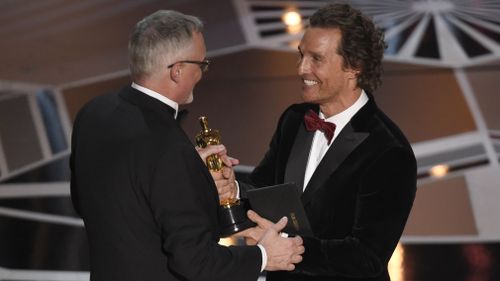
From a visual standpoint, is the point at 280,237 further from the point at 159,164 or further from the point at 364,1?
the point at 364,1

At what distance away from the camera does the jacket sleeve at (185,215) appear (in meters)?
2.16

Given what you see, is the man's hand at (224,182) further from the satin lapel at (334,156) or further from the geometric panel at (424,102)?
the geometric panel at (424,102)

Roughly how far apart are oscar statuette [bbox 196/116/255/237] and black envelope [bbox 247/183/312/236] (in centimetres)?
5

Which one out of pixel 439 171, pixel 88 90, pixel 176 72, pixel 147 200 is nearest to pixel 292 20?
pixel 88 90

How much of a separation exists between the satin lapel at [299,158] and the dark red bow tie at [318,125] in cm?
6

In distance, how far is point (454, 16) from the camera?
7.83 meters

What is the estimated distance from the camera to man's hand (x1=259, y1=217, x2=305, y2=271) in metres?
2.43

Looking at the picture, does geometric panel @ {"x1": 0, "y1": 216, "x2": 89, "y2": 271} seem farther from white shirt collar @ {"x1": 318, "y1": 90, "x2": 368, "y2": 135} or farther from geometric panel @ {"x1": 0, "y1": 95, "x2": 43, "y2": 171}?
white shirt collar @ {"x1": 318, "y1": 90, "x2": 368, "y2": 135}

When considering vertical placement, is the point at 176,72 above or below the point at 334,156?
above

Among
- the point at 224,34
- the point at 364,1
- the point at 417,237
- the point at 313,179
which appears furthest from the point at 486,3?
the point at 313,179

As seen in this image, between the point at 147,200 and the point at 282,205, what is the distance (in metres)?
0.49

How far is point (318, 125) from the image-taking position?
265cm

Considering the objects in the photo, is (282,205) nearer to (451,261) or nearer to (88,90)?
(451,261)

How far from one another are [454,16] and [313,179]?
18.7 ft
